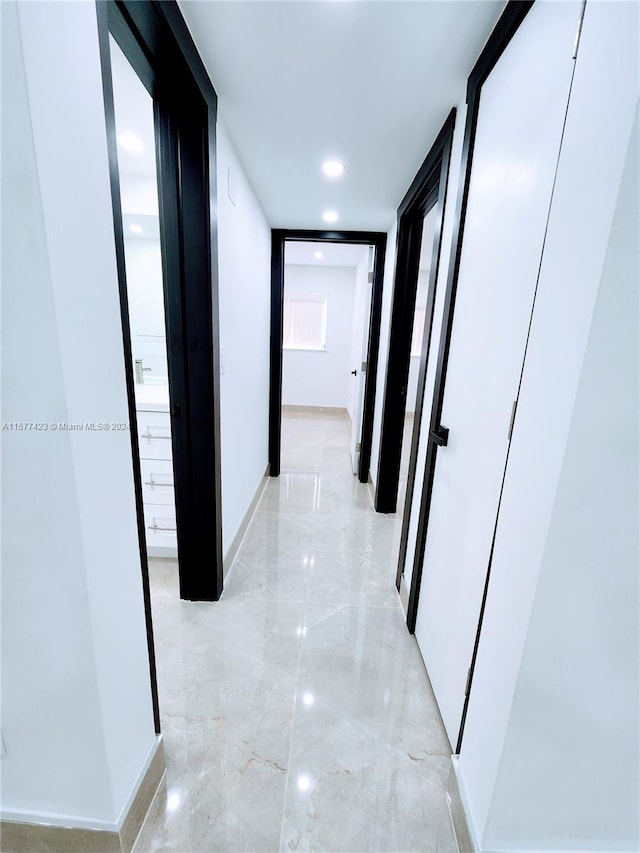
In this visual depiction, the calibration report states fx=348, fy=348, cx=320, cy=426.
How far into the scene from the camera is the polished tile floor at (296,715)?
99cm

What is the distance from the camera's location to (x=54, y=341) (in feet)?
2.02

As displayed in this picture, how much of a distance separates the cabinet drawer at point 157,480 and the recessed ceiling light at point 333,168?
1.84 metres

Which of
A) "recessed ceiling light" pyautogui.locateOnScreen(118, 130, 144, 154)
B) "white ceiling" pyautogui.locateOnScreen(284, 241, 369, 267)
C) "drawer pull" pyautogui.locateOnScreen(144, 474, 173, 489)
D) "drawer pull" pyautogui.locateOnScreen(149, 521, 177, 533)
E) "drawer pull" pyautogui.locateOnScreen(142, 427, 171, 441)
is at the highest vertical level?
"white ceiling" pyautogui.locateOnScreen(284, 241, 369, 267)

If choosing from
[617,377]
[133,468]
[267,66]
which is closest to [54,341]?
[133,468]

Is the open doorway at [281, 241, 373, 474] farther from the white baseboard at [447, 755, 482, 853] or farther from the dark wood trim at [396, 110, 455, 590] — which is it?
the white baseboard at [447, 755, 482, 853]

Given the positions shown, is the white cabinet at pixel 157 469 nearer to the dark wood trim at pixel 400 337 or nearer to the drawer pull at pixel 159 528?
the drawer pull at pixel 159 528

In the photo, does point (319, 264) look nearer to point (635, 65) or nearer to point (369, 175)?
point (369, 175)

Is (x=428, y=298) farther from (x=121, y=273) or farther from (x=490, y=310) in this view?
(x=121, y=273)

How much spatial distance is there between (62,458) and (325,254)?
506cm

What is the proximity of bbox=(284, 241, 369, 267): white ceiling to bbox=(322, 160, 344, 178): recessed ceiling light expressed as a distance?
2.43 m

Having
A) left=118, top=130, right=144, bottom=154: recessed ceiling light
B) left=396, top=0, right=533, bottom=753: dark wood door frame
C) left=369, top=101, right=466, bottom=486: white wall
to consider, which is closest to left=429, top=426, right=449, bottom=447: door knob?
left=396, top=0, right=533, bottom=753: dark wood door frame

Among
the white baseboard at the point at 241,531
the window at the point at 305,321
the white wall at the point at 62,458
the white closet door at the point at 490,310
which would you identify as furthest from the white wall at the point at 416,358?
the white wall at the point at 62,458

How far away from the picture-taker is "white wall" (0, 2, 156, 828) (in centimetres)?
57

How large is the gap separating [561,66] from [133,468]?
1.35m
